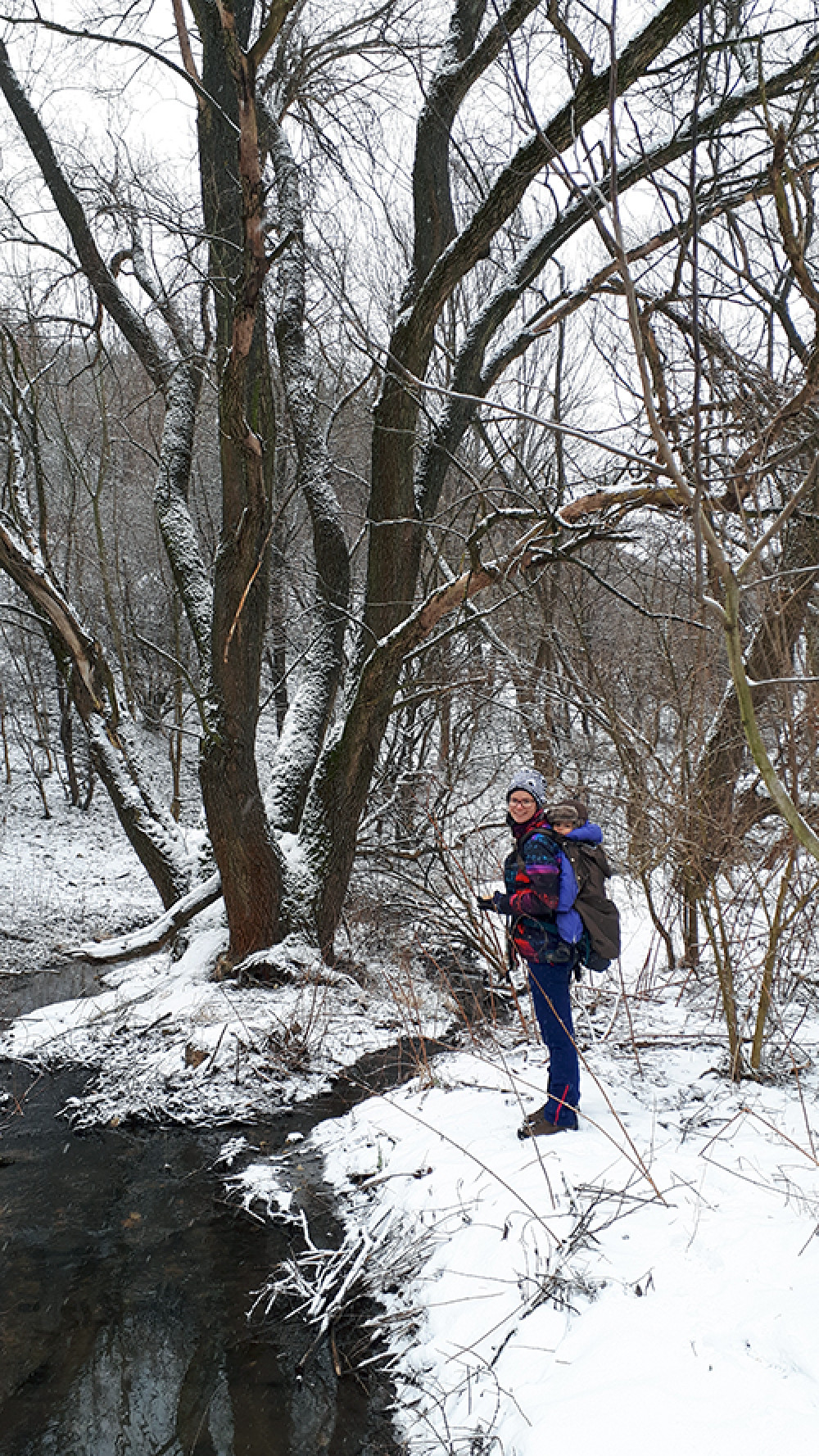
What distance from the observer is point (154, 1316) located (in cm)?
347

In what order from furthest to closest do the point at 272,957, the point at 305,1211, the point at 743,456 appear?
1. the point at 272,957
2. the point at 305,1211
3. the point at 743,456

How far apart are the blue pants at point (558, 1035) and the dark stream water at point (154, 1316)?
48.2 inches

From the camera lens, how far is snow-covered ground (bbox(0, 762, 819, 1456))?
227 cm

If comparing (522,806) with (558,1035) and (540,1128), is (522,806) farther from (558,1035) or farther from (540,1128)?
(540,1128)

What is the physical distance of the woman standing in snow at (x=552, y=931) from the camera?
3812 millimetres

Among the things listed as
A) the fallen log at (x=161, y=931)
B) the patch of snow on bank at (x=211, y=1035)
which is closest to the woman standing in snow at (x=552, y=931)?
the patch of snow on bank at (x=211, y=1035)

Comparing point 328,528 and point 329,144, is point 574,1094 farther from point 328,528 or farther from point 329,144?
point 329,144

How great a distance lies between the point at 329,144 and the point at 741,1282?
8.31m

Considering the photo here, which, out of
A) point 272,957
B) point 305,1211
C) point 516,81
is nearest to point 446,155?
point 516,81

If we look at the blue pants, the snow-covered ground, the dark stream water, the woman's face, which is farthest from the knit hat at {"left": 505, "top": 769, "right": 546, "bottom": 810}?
the dark stream water

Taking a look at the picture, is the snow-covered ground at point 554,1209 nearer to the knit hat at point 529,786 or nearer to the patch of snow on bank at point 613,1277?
the patch of snow on bank at point 613,1277

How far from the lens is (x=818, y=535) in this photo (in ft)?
17.2

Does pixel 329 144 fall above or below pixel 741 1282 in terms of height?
above

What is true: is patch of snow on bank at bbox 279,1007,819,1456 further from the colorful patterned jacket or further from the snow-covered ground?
the colorful patterned jacket
